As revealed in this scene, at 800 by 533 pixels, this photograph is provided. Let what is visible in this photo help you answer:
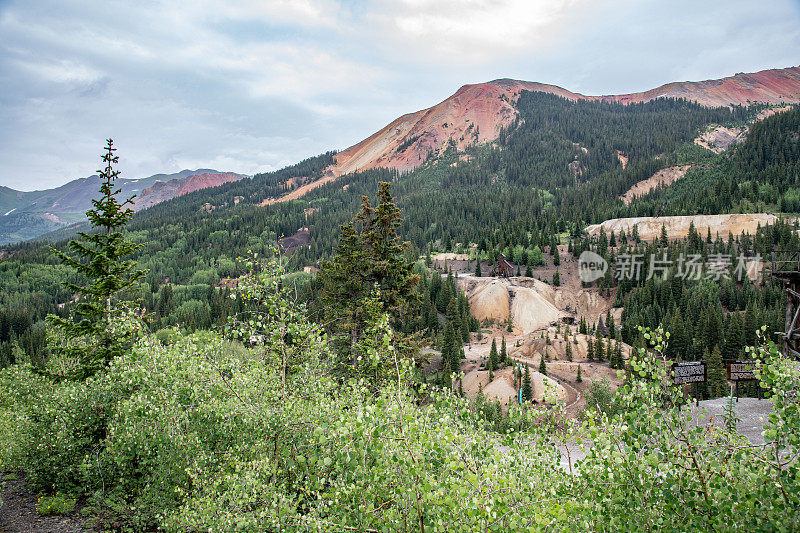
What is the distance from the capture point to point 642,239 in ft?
300

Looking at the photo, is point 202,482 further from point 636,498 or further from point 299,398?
point 636,498

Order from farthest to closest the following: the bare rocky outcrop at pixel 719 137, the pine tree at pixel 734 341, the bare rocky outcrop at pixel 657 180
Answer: the bare rocky outcrop at pixel 719 137 < the bare rocky outcrop at pixel 657 180 < the pine tree at pixel 734 341

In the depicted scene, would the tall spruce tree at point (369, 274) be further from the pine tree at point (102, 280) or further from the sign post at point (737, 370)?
the sign post at point (737, 370)

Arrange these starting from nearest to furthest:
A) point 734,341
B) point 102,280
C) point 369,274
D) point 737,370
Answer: point 102,280 → point 369,274 → point 737,370 → point 734,341

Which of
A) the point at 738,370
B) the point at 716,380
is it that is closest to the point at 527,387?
the point at 716,380

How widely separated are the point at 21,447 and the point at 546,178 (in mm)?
171788

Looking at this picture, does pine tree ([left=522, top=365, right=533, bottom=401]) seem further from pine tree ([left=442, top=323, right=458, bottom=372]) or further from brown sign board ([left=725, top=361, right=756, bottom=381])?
brown sign board ([left=725, top=361, right=756, bottom=381])

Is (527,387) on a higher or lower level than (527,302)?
lower

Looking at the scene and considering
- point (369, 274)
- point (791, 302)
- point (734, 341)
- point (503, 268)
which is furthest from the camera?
point (503, 268)

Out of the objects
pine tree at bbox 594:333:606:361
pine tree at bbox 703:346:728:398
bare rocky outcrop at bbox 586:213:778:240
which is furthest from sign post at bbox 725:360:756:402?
bare rocky outcrop at bbox 586:213:778:240

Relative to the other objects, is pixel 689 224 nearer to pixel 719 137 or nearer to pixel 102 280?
pixel 102 280

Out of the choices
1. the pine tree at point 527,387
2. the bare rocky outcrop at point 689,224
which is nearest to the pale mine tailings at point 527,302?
the bare rocky outcrop at point 689,224

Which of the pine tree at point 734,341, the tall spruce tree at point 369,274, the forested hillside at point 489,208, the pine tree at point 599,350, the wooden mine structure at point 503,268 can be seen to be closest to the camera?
the tall spruce tree at point 369,274

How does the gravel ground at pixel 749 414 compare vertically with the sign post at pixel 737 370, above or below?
below
